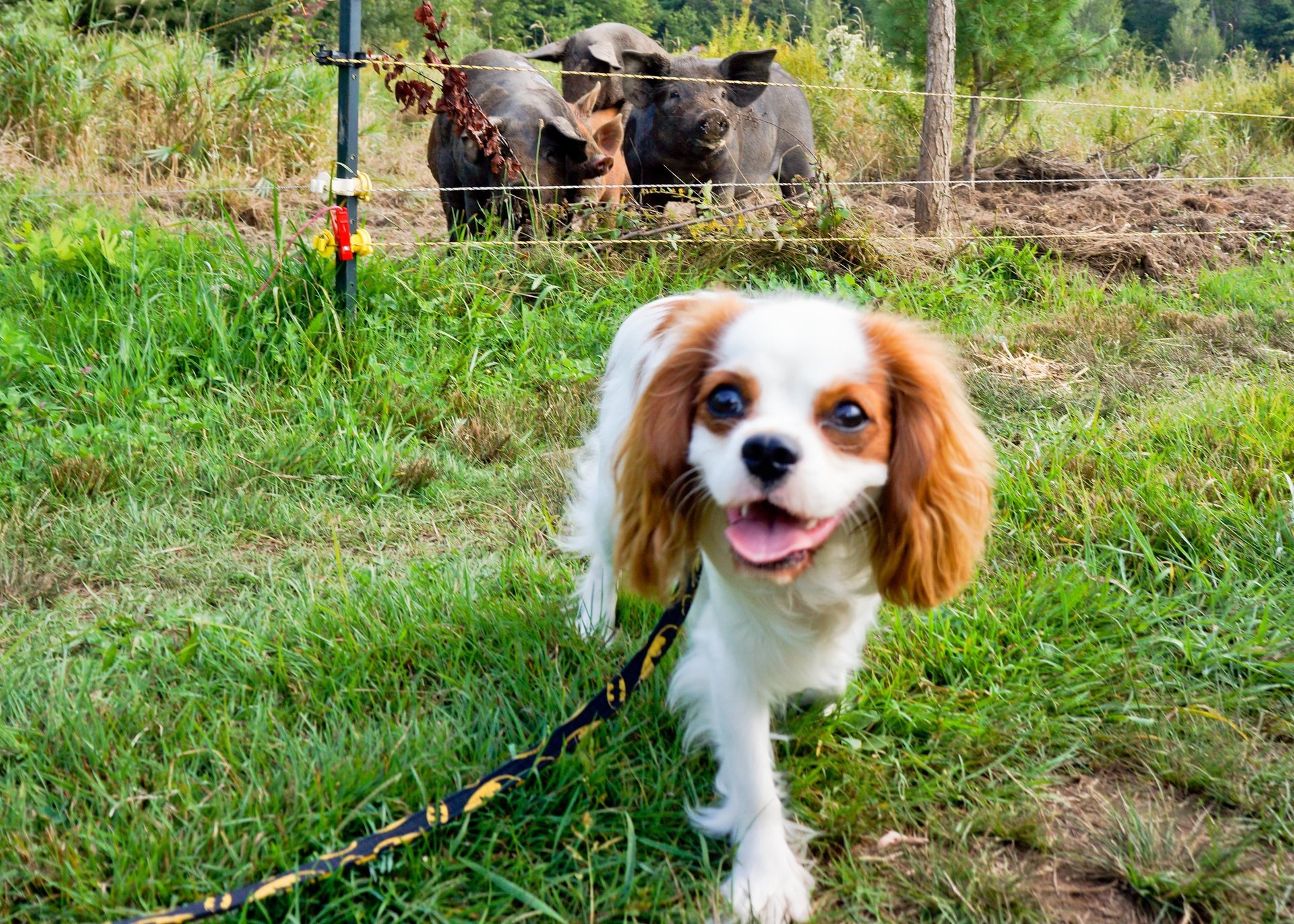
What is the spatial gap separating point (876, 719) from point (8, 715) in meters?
1.79

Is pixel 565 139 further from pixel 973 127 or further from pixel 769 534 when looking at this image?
pixel 769 534

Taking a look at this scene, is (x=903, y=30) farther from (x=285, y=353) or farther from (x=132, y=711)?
(x=132, y=711)

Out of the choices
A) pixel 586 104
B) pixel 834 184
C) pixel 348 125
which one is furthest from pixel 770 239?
pixel 586 104

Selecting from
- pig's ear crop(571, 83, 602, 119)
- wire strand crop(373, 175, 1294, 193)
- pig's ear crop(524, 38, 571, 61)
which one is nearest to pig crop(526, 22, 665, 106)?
pig's ear crop(524, 38, 571, 61)

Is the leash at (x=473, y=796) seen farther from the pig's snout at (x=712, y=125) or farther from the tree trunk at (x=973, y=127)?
the tree trunk at (x=973, y=127)

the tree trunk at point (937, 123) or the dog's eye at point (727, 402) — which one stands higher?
the tree trunk at point (937, 123)

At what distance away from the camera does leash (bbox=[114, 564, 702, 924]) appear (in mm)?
1436

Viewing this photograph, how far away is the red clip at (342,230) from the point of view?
372cm

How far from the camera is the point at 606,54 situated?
6.79 m

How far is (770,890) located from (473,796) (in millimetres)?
517

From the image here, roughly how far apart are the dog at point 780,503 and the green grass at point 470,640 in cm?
18

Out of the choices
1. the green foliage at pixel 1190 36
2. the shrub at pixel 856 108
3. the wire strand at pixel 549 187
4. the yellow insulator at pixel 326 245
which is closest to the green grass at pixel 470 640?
the yellow insulator at pixel 326 245

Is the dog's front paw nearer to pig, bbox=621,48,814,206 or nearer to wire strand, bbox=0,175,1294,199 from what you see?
wire strand, bbox=0,175,1294,199

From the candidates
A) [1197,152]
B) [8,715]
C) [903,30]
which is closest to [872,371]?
[8,715]
